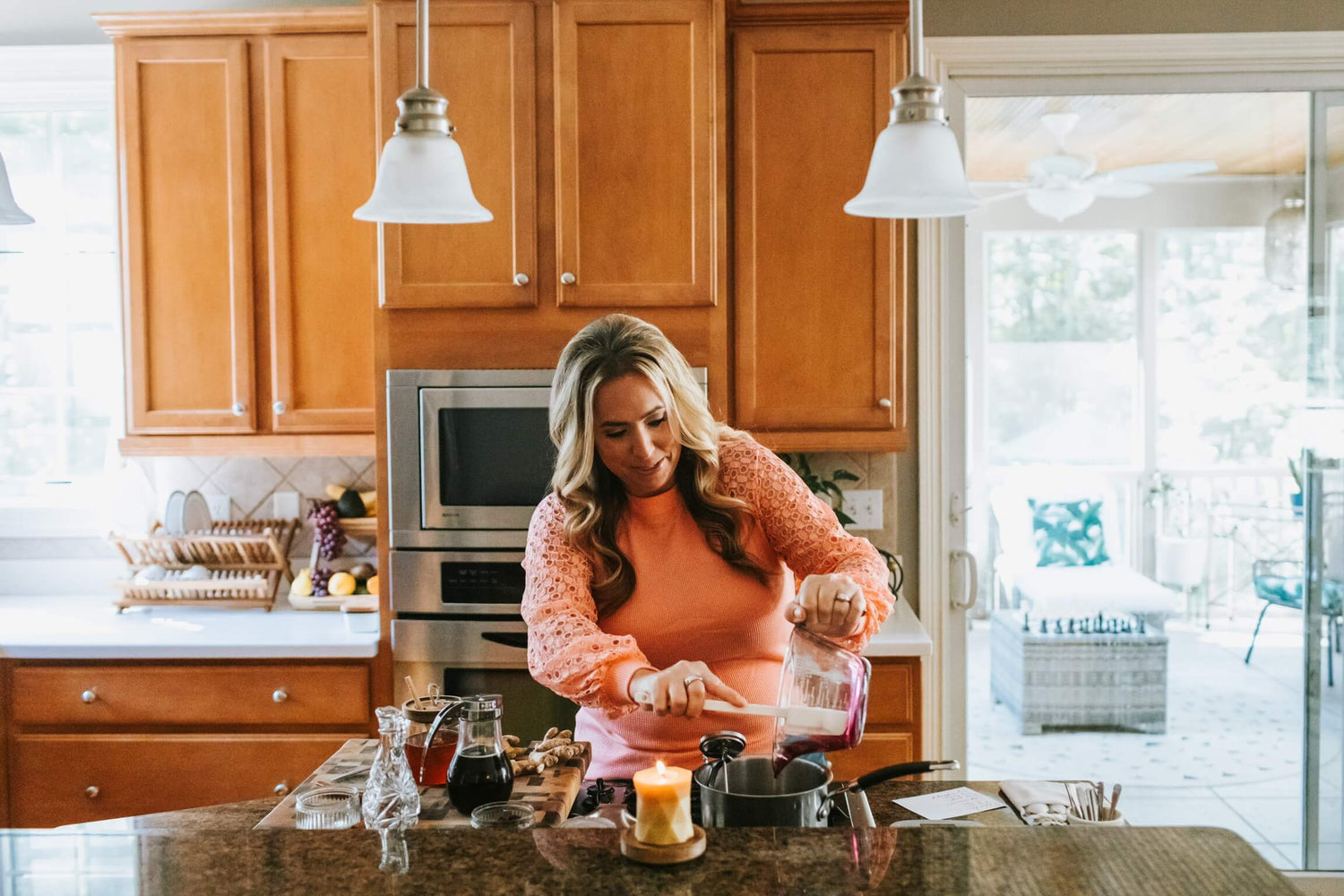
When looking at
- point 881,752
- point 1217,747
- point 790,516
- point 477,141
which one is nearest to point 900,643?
point 881,752

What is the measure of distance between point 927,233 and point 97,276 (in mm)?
2452

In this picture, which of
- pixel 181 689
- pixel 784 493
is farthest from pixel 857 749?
pixel 181 689

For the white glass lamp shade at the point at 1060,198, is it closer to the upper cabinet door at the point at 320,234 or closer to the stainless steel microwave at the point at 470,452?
the stainless steel microwave at the point at 470,452

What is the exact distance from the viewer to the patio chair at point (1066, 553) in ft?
14.6

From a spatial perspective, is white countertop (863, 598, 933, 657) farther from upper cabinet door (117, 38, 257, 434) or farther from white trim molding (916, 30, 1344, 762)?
upper cabinet door (117, 38, 257, 434)

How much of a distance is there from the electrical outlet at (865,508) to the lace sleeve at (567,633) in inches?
52.7

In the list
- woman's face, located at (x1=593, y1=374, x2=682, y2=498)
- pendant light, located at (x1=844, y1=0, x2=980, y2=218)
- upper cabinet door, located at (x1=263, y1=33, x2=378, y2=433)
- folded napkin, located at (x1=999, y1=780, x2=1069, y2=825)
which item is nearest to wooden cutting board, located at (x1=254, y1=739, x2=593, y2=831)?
woman's face, located at (x1=593, y1=374, x2=682, y2=498)

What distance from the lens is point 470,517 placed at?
2.54 meters

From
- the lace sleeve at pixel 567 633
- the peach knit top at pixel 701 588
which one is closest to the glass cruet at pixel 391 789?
the lace sleeve at pixel 567 633

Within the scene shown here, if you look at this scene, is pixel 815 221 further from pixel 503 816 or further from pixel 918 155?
pixel 503 816

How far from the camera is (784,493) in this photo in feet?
6.02

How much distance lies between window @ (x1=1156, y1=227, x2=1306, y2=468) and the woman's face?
2208 mm

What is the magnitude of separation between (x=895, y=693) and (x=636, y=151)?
1400 millimetres

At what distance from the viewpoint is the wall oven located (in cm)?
253
